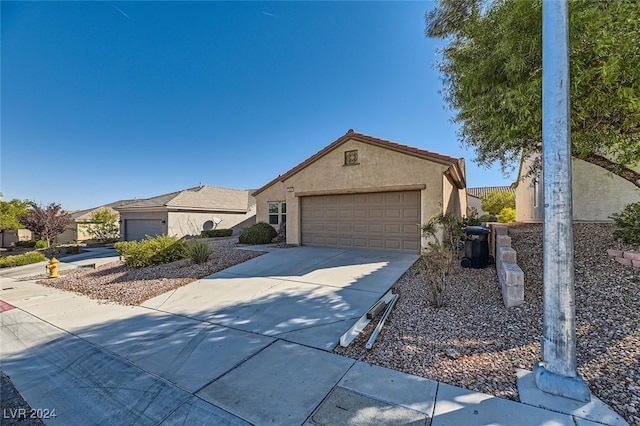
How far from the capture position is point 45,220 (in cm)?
2195

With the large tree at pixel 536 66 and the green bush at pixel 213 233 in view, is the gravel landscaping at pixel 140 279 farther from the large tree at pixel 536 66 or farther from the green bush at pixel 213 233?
the green bush at pixel 213 233

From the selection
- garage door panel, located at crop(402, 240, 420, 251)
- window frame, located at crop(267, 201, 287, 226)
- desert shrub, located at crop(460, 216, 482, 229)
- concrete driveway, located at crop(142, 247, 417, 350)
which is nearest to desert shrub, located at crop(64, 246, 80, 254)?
window frame, located at crop(267, 201, 287, 226)

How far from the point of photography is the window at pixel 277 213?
15677 mm

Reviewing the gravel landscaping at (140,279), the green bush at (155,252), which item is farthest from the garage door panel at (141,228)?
the green bush at (155,252)

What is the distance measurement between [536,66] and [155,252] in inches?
461

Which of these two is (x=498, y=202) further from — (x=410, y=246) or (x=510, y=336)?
(x=510, y=336)

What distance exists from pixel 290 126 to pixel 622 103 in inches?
542

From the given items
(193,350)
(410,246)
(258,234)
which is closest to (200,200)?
(258,234)

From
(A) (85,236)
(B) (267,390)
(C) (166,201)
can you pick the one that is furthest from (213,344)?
(A) (85,236)

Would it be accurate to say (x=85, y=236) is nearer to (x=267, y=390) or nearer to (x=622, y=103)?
(x=267, y=390)

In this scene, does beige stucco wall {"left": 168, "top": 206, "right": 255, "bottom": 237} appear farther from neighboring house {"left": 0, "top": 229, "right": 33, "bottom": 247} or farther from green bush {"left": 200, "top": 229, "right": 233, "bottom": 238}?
neighboring house {"left": 0, "top": 229, "right": 33, "bottom": 247}

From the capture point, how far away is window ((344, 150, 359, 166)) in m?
11.3

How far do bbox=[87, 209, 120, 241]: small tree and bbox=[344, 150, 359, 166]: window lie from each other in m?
24.1

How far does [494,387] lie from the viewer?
2730 mm
